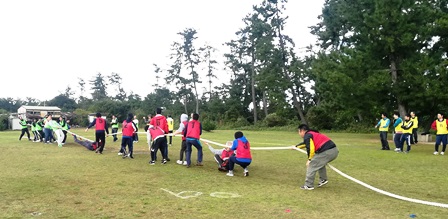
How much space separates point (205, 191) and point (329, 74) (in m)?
17.9

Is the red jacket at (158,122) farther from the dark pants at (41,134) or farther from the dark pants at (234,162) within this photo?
the dark pants at (41,134)

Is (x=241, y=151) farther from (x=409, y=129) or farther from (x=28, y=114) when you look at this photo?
(x=28, y=114)

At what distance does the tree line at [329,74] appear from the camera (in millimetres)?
22094

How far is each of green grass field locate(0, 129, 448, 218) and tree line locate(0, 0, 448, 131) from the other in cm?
1107

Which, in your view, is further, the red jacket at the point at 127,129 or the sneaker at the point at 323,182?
the red jacket at the point at 127,129

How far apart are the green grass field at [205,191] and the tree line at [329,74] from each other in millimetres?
11075

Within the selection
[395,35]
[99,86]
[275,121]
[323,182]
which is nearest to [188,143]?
[323,182]

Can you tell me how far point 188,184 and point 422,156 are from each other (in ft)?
34.1

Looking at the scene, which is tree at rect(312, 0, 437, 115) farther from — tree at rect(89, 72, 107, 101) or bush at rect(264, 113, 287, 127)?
tree at rect(89, 72, 107, 101)

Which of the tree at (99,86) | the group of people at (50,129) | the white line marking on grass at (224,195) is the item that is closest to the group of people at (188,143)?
the white line marking on grass at (224,195)

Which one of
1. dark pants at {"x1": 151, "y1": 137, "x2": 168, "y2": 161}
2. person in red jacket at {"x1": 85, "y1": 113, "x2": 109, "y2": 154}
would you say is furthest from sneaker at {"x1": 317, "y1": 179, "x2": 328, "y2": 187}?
person in red jacket at {"x1": 85, "y1": 113, "x2": 109, "y2": 154}

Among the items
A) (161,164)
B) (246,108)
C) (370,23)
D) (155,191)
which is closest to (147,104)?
(246,108)

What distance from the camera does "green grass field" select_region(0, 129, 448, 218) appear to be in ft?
20.1

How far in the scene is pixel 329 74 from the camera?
23656mm
